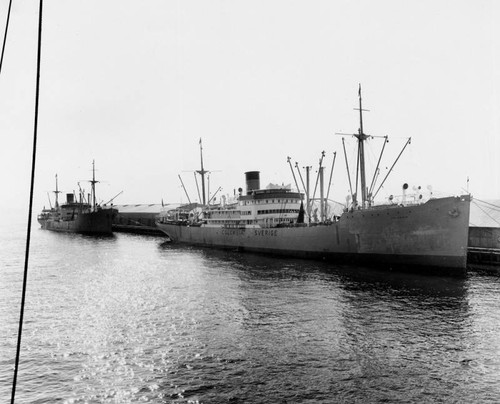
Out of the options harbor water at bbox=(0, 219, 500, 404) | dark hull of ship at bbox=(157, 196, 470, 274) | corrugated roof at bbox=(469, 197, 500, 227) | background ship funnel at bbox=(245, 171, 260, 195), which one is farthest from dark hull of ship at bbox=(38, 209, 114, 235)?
corrugated roof at bbox=(469, 197, 500, 227)

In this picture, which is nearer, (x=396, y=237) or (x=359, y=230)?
(x=396, y=237)

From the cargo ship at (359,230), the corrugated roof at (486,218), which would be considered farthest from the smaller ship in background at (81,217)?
the corrugated roof at (486,218)

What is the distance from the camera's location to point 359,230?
37.3m

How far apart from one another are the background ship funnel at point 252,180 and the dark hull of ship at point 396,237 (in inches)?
465

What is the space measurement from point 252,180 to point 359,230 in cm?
2202

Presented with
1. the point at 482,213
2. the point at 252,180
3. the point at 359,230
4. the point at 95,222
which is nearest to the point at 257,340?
the point at 359,230

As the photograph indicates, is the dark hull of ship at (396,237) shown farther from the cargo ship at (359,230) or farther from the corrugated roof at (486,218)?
the corrugated roof at (486,218)

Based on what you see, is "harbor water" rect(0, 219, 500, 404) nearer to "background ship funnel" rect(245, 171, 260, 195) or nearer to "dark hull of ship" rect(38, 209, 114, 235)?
"background ship funnel" rect(245, 171, 260, 195)

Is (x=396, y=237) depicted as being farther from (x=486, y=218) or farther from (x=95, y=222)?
A: (x=486, y=218)

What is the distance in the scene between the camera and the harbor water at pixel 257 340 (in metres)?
A: 12.5

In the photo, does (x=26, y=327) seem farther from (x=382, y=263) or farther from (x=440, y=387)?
(x=382, y=263)

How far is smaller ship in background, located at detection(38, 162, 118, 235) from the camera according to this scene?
8981 cm

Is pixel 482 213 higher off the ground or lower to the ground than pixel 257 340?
higher

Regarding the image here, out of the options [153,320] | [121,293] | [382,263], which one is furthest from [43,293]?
[382,263]
